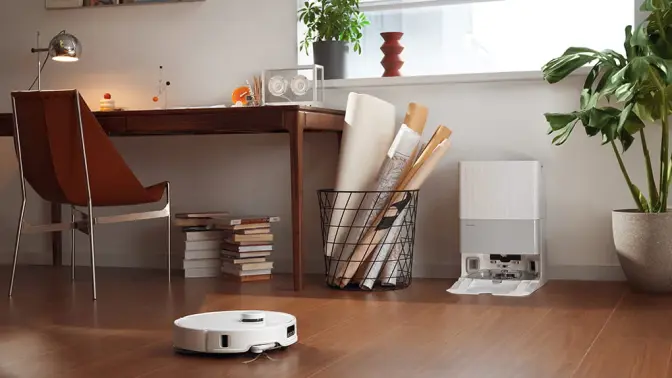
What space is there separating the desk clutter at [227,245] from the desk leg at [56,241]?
0.81 metres

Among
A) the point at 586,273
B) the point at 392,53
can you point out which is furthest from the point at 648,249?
the point at 392,53

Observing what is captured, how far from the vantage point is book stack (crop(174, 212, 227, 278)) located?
4.43 metres

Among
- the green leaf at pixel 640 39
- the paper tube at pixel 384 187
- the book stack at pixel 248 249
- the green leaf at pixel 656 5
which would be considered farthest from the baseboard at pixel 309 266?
the green leaf at pixel 656 5

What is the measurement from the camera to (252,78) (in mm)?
4660

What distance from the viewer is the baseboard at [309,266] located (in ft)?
13.6

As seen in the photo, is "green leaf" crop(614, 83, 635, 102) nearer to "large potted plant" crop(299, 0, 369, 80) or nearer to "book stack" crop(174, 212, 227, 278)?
"large potted plant" crop(299, 0, 369, 80)

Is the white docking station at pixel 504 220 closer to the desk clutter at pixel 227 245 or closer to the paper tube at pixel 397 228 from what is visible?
the paper tube at pixel 397 228

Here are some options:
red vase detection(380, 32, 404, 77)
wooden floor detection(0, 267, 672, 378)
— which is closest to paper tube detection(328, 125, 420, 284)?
wooden floor detection(0, 267, 672, 378)

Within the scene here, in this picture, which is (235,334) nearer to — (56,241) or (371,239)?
(371,239)

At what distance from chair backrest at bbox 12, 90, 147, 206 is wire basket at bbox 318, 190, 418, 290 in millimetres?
860

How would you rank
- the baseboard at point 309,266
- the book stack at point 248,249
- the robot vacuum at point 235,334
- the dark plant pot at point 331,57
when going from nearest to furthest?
the robot vacuum at point 235,334
the baseboard at point 309,266
the book stack at point 248,249
the dark plant pot at point 331,57

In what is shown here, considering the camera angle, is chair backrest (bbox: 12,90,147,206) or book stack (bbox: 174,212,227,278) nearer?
chair backrest (bbox: 12,90,147,206)

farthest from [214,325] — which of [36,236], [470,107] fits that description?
[36,236]

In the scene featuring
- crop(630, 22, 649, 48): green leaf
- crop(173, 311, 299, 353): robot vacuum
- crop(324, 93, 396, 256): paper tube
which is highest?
crop(630, 22, 649, 48): green leaf
